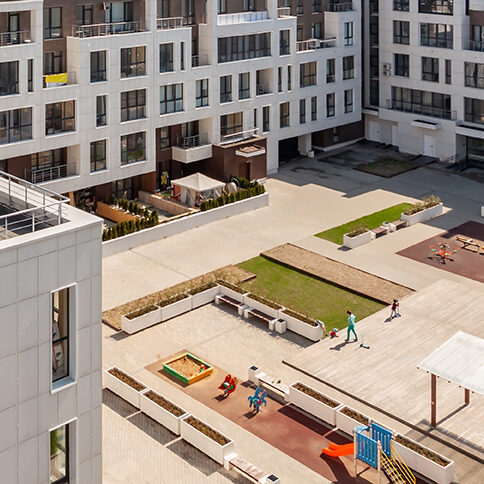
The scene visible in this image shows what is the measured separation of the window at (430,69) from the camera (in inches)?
2657

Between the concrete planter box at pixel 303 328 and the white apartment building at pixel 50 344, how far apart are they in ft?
62.4

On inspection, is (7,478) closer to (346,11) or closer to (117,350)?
(117,350)

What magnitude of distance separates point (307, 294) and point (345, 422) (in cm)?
1274

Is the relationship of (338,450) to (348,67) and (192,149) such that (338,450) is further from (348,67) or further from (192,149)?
(348,67)

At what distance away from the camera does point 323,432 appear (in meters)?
34.0

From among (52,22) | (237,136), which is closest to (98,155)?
(52,22)

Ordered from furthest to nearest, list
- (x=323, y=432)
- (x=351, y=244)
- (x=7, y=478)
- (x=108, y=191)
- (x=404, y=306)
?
1. (x=108, y=191)
2. (x=351, y=244)
3. (x=404, y=306)
4. (x=323, y=432)
5. (x=7, y=478)

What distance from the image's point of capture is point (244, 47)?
6128 centimetres

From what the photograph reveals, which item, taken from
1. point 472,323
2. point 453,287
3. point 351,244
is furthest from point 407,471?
point 351,244

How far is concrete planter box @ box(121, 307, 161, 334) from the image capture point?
41.2 meters

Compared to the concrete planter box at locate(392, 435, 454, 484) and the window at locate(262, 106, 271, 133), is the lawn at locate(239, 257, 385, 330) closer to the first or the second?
the concrete planter box at locate(392, 435, 454, 484)

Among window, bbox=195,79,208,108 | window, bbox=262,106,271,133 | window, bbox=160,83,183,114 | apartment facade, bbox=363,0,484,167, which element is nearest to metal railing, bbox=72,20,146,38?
window, bbox=160,83,183,114

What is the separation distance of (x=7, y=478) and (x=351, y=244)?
110 feet

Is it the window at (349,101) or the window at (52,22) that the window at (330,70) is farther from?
the window at (52,22)
